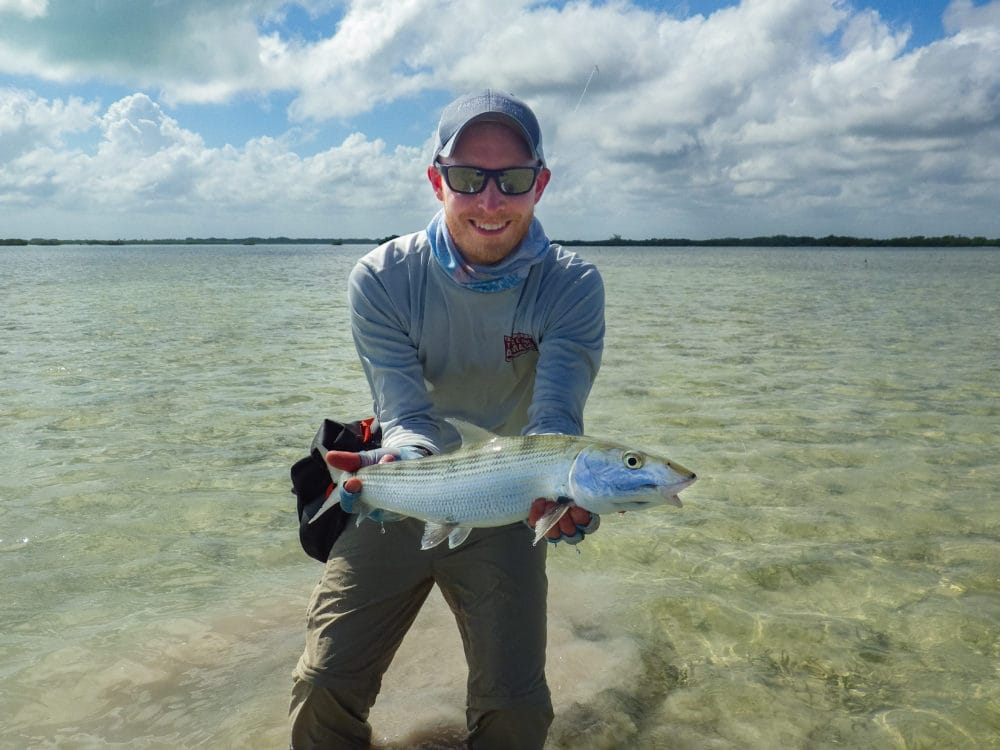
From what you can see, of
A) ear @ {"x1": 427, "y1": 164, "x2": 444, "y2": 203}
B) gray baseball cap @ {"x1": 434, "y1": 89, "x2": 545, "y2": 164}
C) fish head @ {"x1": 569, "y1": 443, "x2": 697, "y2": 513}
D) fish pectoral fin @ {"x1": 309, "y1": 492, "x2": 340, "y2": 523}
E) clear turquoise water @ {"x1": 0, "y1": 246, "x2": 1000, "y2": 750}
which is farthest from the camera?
clear turquoise water @ {"x1": 0, "y1": 246, "x2": 1000, "y2": 750}

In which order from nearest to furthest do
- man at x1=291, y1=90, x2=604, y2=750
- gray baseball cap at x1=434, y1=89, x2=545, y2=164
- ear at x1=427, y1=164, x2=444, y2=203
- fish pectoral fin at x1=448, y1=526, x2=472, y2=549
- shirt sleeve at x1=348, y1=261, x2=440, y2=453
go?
1. fish pectoral fin at x1=448, y1=526, x2=472, y2=549
2. man at x1=291, y1=90, x2=604, y2=750
3. gray baseball cap at x1=434, y1=89, x2=545, y2=164
4. shirt sleeve at x1=348, y1=261, x2=440, y2=453
5. ear at x1=427, y1=164, x2=444, y2=203

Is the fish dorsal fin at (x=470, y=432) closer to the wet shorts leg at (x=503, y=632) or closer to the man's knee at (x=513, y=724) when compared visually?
the wet shorts leg at (x=503, y=632)

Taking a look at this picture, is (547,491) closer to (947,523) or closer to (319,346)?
(947,523)

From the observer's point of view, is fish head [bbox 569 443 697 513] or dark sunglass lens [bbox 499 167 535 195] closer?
fish head [bbox 569 443 697 513]

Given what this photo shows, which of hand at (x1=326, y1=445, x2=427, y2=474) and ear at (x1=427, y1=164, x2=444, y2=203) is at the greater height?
ear at (x1=427, y1=164, x2=444, y2=203)

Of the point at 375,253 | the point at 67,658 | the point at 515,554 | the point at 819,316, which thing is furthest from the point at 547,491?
the point at 819,316

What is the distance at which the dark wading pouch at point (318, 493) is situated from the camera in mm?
3879

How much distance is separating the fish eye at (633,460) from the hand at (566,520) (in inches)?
13.1

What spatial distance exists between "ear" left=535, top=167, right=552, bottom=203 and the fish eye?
157 centimetres

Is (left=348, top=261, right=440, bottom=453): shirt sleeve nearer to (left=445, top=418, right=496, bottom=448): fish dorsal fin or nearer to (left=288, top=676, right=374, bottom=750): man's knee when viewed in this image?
(left=445, top=418, right=496, bottom=448): fish dorsal fin

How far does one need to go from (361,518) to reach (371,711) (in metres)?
1.32

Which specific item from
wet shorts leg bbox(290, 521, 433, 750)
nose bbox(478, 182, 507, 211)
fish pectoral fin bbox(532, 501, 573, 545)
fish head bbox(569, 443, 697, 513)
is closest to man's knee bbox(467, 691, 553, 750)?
wet shorts leg bbox(290, 521, 433, 750)

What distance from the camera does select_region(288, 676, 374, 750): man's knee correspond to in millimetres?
3588

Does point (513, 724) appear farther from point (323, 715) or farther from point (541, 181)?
point (541, 181)
